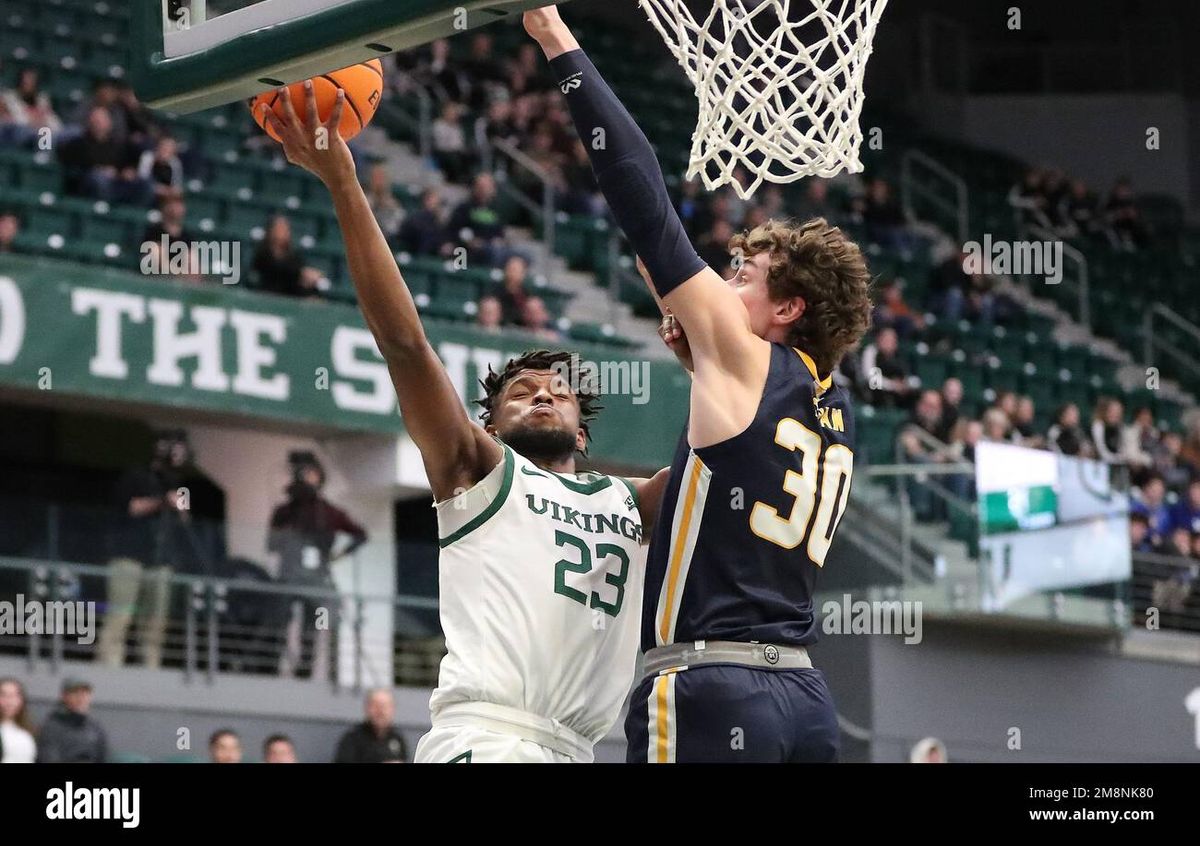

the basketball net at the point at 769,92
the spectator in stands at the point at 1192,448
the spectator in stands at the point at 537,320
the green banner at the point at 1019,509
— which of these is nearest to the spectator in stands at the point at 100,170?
the spectator in stands at the point at 537,320

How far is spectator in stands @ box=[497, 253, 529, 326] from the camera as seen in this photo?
13.5m

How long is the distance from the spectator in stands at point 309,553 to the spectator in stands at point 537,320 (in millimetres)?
2021

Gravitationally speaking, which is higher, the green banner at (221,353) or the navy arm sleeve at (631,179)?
the green banner at (221,353)

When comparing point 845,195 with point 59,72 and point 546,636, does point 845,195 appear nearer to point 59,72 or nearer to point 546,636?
point 59,72

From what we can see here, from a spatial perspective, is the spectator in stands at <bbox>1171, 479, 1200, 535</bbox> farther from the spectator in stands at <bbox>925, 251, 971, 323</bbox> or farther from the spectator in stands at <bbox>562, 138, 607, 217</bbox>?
the spectator in stands at <bbox>562, 138, 607, 217</bbox>

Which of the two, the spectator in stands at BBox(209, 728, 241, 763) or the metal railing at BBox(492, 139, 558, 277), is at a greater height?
the metal railing at BBox(492, 139, 558, 277)

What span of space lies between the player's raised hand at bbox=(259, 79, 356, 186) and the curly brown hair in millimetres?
912

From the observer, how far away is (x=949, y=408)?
48.3 ft

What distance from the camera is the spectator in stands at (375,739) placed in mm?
10777

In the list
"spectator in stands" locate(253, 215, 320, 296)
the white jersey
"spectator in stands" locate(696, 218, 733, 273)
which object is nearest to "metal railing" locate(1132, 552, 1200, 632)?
"spectator in stands" locate(696, 218, 733, 273)

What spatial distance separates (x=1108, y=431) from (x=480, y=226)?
4.88 meters

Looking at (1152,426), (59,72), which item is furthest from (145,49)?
(1152,426)

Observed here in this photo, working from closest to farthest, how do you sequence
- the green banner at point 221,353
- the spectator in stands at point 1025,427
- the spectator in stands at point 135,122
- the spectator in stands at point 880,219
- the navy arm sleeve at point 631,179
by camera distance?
the navy arm sleeve at point 631,179
the green banner at point 221,353
the spectator in stands at point 135,122
the spectator in stands at point 1025,427
the spectator in stands at point 880,219

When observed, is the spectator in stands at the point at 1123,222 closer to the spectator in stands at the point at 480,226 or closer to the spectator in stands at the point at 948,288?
the spectator in stands at the point at 948,288
